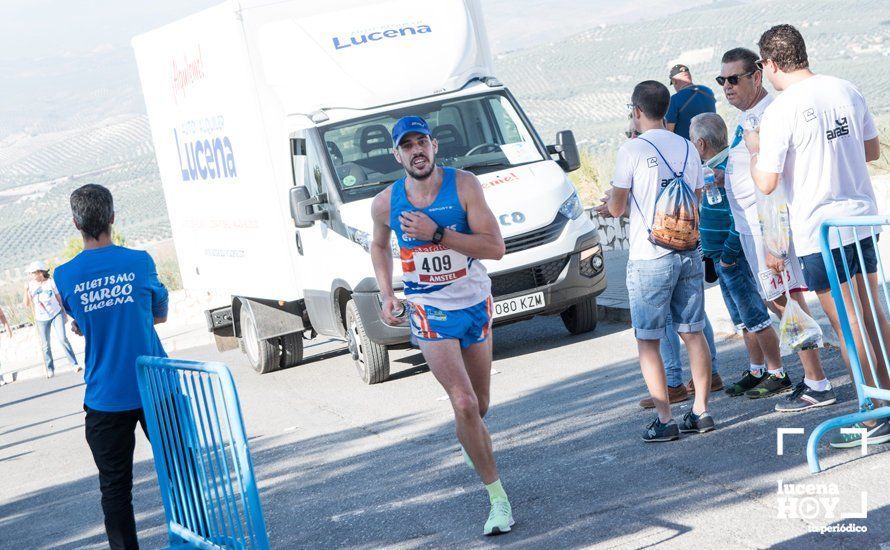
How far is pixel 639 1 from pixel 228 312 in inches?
7156

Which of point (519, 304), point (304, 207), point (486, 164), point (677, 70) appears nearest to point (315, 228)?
point (304, 207)

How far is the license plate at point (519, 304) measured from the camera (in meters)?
10.4

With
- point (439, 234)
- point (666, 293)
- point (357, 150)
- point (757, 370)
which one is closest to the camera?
point (439, 234)

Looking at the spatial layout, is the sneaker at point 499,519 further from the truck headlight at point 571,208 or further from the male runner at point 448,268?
the truck headlight at point 571,208

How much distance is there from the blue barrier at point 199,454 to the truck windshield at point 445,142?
205 inches

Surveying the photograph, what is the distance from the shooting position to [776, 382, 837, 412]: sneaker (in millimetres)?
6891

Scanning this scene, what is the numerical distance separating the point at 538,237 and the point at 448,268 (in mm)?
4748

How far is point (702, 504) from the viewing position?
5.68 m

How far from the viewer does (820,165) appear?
5.99m

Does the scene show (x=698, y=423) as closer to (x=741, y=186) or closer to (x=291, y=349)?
(x=741, y=186)

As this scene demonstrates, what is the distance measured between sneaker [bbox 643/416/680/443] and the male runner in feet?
4.63

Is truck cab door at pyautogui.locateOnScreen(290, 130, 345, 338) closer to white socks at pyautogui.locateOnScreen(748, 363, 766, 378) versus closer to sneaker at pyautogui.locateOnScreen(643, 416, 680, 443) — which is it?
white socks at pyautogui.locateOnScreen(748, 363, 766, 378)

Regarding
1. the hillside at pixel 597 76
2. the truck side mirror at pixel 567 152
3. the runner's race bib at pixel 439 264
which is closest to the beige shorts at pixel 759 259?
the runner's race bib at pixel 439 264

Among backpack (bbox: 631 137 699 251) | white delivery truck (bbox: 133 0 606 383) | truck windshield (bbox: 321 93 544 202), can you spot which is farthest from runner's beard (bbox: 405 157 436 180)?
truck windshield (bbox: 321 93 544 202)
